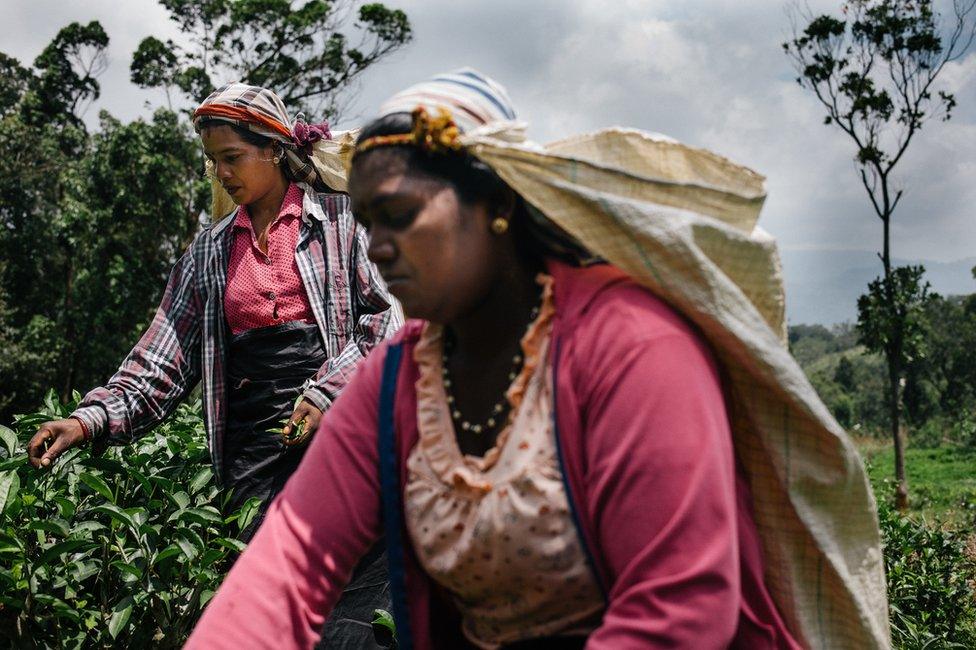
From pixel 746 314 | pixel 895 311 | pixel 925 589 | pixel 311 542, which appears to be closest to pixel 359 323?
pixel 311 542

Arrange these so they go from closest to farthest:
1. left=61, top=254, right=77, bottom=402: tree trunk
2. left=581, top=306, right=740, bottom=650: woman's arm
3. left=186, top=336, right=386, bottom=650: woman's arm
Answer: left=581, top=306, right=740, bottom=650: woman's arm → left=186, top=336, right=386, bottom=650: woman's arm → left=61, top=254, right=77, bottom=402: tree trunk

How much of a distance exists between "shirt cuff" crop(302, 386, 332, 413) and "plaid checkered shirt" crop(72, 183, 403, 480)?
0.65 feet

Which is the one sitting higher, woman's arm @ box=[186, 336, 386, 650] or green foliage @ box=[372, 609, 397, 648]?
woman's arm @ box=[186, 336, 386, 650]

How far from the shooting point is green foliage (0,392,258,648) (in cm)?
222

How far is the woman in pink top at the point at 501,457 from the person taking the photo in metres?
1.10

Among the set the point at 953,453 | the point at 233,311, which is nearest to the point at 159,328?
the point at 233,311

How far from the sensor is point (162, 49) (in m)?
20.6

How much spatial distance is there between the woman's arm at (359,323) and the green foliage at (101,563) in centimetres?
39

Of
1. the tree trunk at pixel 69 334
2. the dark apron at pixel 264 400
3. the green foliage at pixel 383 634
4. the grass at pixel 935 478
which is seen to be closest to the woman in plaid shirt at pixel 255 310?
the dark apron at pixel 264 400

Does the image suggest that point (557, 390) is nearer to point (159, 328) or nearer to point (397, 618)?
point (397, 618)

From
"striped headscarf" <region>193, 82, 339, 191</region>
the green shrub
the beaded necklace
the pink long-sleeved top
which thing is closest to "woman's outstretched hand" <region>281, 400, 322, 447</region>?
"striped headscarf" <region>193, 82, 339, 191</region>

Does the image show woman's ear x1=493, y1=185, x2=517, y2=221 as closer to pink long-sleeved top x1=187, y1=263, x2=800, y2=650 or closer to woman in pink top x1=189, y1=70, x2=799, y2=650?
woman in pink top x1=189, y1=70, x2=799, y2=650

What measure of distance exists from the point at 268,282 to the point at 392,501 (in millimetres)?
1667

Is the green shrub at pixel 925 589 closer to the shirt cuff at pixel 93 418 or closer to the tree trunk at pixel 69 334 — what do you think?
the shirt cuff at pixel 93 418
